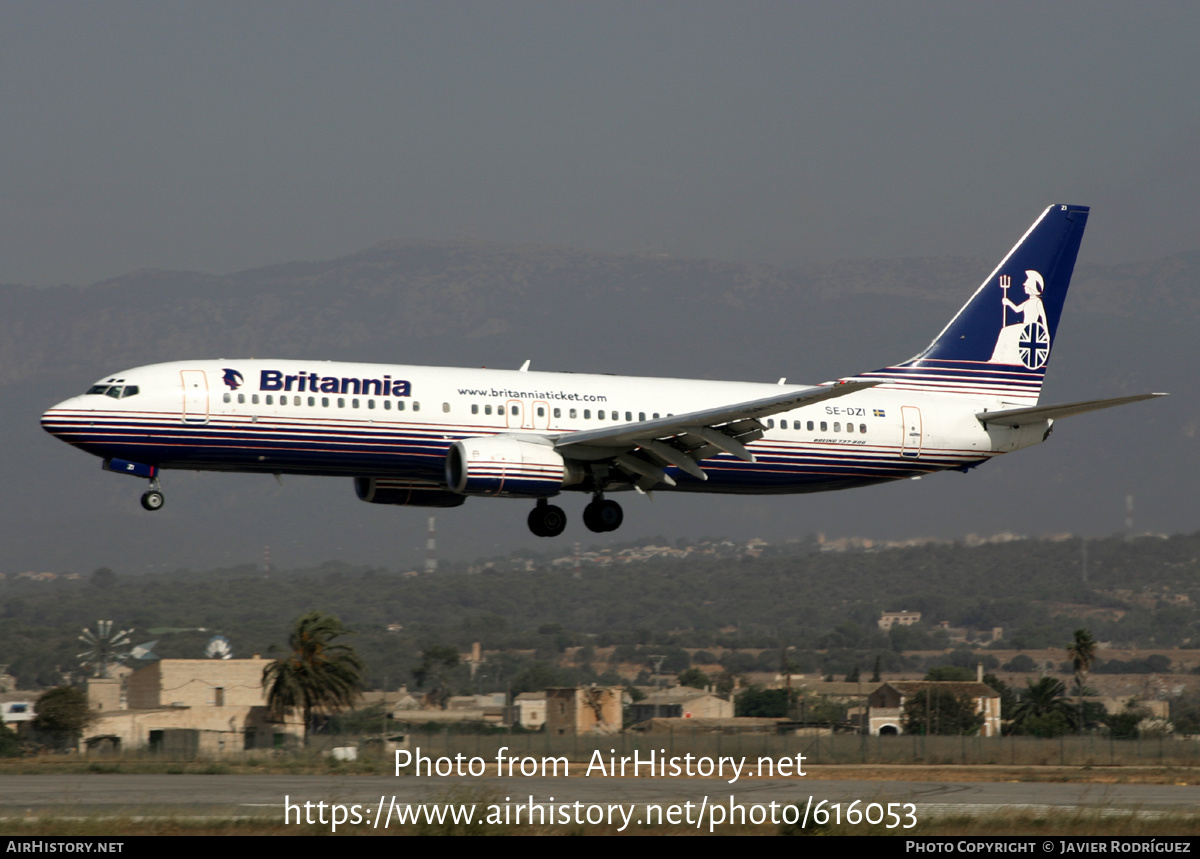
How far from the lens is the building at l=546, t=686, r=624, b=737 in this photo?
6175cm

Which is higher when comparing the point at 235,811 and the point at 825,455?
the point at 825,455

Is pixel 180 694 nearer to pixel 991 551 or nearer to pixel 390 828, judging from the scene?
pixel 390 828

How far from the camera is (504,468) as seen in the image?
37.8 m

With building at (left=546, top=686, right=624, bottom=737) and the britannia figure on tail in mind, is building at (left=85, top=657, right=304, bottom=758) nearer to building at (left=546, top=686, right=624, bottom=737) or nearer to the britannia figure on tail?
building at (left=546, top=686, right=624, bottom=737)

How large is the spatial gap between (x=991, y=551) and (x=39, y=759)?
118 meters

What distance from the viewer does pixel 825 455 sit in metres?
43.3

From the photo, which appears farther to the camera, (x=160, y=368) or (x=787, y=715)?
(x=787, y=715)

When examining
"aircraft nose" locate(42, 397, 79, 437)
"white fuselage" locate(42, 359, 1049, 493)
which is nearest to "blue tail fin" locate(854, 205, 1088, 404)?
"white fuselage" locate(42, 359, 1049, 493)

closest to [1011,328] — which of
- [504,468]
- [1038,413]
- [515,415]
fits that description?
[1038,413]

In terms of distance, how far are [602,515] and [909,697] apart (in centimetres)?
4060

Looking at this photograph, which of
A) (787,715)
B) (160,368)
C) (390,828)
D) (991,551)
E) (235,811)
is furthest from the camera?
(991,551)

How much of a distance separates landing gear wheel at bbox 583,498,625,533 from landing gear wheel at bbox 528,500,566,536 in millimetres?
699
